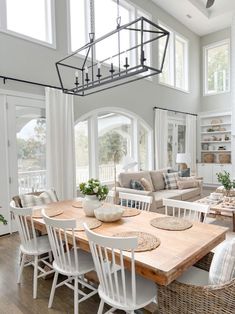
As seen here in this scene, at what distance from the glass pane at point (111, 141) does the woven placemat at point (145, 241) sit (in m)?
4.21

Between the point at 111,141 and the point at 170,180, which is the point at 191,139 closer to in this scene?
the point at 170,180

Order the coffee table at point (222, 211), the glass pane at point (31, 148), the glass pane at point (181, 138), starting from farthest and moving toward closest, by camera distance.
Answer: the glass pane at point (181, 138) < the glass pane at point (31, 148) < the coffee table at point (222, 211)

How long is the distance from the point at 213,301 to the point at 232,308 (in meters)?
0.11

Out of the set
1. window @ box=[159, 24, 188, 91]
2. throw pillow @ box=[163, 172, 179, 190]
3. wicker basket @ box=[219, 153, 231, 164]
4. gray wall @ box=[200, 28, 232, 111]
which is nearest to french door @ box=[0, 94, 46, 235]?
throw pillow @ box=[163, 172, 179, 190]

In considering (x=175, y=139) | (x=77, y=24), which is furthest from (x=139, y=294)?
(x=175, y=139)

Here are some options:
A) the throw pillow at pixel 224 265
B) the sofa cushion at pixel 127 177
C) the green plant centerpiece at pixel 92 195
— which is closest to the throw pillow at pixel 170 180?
the sofa cushion at pixel 127 177

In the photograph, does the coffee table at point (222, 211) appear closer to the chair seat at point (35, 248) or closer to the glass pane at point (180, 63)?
the chair seat at point (35, 248)

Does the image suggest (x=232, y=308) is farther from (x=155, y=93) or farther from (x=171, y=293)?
(x=155, y=93)

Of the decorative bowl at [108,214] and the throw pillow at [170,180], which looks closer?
the decorative bowl at [108,214]

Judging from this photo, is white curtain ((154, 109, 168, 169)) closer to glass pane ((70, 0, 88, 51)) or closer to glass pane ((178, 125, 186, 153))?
glass pane ((178, 125, 186, 153))

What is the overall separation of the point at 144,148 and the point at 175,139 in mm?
1635

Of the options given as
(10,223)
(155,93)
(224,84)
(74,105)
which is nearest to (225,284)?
(10,223)

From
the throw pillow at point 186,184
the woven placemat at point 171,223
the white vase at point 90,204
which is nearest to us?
the woven placemat at point 171,223

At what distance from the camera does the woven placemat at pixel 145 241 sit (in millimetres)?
1755
